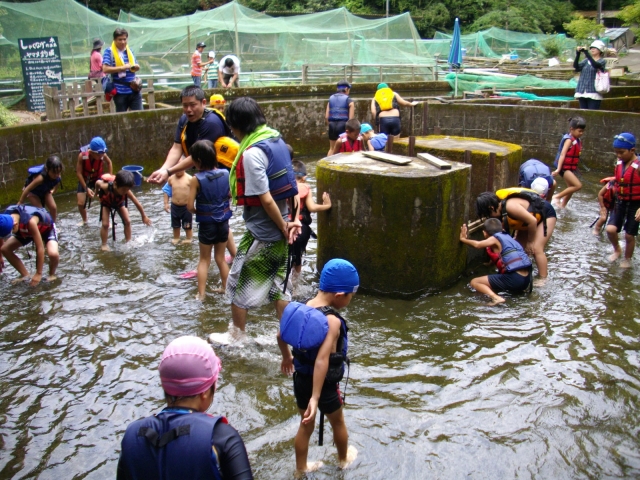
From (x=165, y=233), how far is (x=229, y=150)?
2946mm

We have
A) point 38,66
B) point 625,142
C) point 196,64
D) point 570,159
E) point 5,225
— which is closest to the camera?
point 5,225

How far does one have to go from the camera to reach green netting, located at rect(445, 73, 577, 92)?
66.4 ft

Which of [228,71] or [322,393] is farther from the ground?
[228,71]

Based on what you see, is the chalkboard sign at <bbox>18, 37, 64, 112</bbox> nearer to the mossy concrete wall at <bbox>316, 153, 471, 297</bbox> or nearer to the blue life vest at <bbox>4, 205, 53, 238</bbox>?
the blue life vest at <bbox>4, 205, 53, 238</bbox>

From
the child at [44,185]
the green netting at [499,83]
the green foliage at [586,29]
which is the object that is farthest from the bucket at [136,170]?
the green foliage at [586,29]

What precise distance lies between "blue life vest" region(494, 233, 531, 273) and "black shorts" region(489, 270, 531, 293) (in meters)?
0.07

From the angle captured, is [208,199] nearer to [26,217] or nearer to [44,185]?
[26,217]

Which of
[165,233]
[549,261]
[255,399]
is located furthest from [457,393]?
Answer: [165,233]

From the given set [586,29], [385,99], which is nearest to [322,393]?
[385,99]

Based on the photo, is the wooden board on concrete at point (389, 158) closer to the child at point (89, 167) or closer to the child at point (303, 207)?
the child at point (303, 207)

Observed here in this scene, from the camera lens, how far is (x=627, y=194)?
7.48 meters

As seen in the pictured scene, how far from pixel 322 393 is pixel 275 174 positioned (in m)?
1.90

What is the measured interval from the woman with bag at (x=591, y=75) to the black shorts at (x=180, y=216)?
9112 millimetres

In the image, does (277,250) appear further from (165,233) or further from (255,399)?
(165,233)
